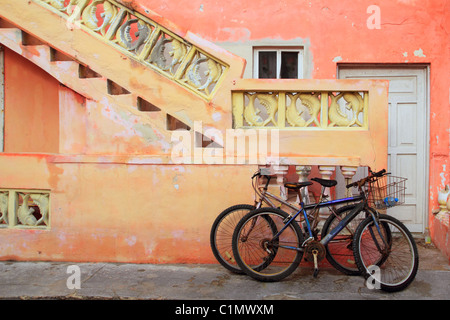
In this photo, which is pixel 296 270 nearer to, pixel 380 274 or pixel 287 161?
pixel 380 274

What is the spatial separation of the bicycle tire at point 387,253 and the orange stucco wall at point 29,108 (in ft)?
15.0

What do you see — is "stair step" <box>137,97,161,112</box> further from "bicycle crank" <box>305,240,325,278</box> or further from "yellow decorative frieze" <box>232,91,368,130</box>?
"bicycle crank" <box>305,240,325,278</box>

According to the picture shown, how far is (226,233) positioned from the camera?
5.35m

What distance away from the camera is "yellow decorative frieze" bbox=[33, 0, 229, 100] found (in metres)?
5.38

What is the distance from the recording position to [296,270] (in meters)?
5.28

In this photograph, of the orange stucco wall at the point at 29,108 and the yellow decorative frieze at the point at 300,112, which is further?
the orange stucco wall at the point at 29,108

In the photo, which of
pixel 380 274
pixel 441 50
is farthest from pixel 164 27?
pixel 441 50

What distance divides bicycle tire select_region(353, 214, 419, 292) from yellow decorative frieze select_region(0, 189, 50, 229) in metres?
3.79

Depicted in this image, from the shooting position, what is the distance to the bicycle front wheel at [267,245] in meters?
4.82

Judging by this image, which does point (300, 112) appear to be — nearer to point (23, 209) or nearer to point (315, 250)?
point (315, 250)

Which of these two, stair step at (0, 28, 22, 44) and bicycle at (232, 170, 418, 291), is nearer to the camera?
bicycle at (232, 170, 418, 291)

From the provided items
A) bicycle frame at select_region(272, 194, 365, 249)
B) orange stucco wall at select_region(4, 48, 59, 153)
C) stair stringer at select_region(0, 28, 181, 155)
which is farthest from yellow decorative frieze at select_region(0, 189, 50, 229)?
bicycle frame at select_region(272, 194, 365, 249)
